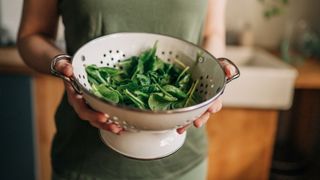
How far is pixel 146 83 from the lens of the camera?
0.60 m

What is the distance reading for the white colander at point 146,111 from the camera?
482 millimetres

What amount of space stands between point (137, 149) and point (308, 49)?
1.28 meters

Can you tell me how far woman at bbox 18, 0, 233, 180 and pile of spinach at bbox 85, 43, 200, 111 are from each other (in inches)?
2.7

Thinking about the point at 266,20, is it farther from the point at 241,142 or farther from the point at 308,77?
the point at 241,142

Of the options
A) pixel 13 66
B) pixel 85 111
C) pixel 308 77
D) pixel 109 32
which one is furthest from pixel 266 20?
pixel 85 111

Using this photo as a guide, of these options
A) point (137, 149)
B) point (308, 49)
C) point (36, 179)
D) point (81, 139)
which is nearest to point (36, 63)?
point (81, 139)

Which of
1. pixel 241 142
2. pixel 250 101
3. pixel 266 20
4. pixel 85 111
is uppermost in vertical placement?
pixel 85 111

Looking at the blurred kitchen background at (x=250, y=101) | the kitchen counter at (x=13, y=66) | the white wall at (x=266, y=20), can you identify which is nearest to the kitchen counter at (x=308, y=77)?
the blurred kitchen background at (x=250, y=101)

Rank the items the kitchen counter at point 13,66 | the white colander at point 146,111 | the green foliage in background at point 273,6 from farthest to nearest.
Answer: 1. the green foliage in background at point 273,6
2. the kitchen counter at point 13,66
3. the white colander at point 146,111

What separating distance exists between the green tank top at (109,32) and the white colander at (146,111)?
5 centimetres

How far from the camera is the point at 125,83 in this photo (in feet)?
1.96

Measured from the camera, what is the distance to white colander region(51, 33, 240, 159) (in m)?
0.48

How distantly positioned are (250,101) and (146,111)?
0.92 meters

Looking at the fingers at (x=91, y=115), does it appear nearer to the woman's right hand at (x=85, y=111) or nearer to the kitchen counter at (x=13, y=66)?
the woman's right hand at (x=85, y=111)
